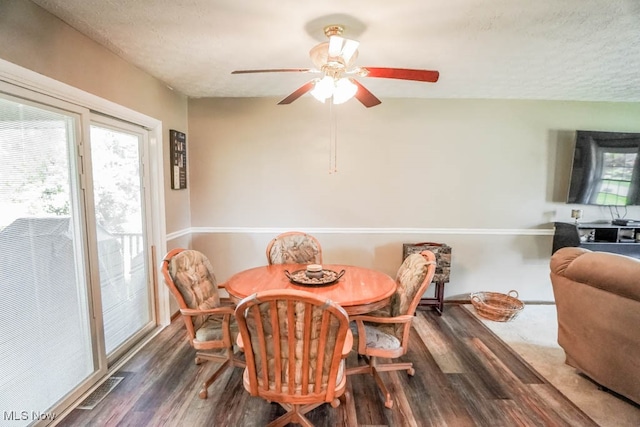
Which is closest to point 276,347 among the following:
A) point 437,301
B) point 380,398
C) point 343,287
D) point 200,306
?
point 343,287

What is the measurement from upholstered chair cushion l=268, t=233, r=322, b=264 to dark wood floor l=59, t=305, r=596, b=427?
3.37ft

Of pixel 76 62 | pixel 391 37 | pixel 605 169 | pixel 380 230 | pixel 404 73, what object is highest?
pixel 391 37

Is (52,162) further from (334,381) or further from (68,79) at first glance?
(334,381)

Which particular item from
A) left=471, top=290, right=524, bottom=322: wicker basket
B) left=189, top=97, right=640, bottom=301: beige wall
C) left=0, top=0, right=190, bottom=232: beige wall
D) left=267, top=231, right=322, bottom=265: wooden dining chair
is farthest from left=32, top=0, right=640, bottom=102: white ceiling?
left=471, top=290, right=524, bottom=322: wicker basket

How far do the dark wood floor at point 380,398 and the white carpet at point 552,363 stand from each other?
0.30ft

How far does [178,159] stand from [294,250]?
66.6 inches

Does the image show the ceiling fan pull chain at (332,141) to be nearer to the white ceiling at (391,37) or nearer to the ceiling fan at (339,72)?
the white ceiling at (391,37)

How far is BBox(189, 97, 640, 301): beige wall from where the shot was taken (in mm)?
3490

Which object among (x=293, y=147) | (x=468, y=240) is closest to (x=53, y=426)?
(x=293, y=147)

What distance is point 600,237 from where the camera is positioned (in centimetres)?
338

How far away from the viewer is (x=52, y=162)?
180cm

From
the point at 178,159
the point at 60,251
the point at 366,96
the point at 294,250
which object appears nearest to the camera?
the point at 60,251

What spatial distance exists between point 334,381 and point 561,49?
2.81 m

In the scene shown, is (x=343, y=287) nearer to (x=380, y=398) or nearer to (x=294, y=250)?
(x=380, y=398)
